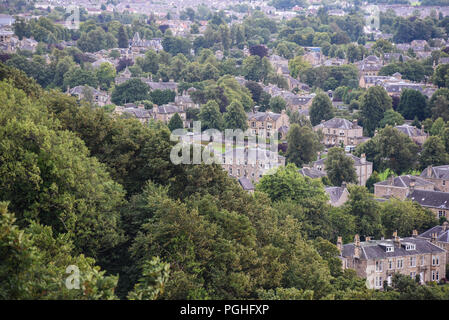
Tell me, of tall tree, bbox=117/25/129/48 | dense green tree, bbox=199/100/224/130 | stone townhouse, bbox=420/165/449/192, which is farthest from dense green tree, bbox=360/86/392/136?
tall tree, bbox=117/25/129/48

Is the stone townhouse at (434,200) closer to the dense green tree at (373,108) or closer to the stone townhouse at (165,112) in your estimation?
the dense green tree at (373,108)

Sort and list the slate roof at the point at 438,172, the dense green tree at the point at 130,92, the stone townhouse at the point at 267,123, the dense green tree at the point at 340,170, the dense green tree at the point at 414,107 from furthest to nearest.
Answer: the dense green tree at the point at 130,92
the dense green tree at the point at 414,107
the stone townhouse at the point at 267,123
the slate roof at the point at 438,172
the dense green tree at the point at 340,170

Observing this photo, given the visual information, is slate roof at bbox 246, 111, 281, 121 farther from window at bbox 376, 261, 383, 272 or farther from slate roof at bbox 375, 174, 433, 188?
window at bbox 376, 261, 383, 272

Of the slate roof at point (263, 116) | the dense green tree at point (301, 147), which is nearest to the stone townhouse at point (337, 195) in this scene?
the dense green tree at point (301, 147)

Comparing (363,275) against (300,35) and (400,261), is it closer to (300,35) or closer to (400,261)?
(400,261)

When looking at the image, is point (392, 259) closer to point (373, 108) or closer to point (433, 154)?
point (433, 154)
